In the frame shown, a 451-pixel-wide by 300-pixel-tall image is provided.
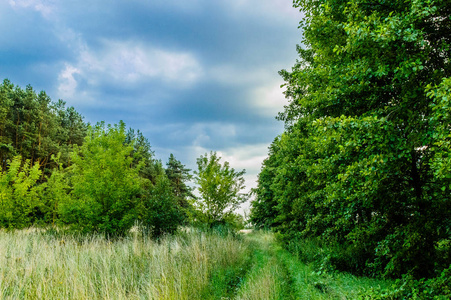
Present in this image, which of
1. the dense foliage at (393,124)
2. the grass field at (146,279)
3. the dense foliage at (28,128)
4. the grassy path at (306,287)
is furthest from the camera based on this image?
the dense foliage at (28,128)

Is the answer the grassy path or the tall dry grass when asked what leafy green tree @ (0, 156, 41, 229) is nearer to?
the tall dry grass

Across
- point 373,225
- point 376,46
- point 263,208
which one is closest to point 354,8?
point 376,46

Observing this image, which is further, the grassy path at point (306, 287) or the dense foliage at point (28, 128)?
the dense foliage at point (28, 128)

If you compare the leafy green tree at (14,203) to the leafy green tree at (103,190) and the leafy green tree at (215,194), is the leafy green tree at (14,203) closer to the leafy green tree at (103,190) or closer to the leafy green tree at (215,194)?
the leafy green tree at (103,190)

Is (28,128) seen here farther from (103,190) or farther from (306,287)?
(306,287)

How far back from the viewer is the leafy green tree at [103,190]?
35.2ft

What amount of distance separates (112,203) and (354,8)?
38.9 ft

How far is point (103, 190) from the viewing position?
35.4 ft

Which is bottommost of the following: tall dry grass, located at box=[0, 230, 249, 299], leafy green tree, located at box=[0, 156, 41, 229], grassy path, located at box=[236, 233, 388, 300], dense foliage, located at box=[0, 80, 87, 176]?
grassy path, located at box=[236, 233, 388, 300]

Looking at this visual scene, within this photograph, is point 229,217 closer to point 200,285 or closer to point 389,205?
point 200,285

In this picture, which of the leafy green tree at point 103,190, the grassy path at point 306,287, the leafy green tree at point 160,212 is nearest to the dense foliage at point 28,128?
the leafy green tree at point 103,190

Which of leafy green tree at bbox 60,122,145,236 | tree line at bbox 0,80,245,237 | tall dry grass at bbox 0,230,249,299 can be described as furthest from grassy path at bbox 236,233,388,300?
leafy green tree at bbox 60,122,145,236

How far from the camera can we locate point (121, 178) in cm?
1158

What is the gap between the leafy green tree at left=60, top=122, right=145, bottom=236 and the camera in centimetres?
1073
